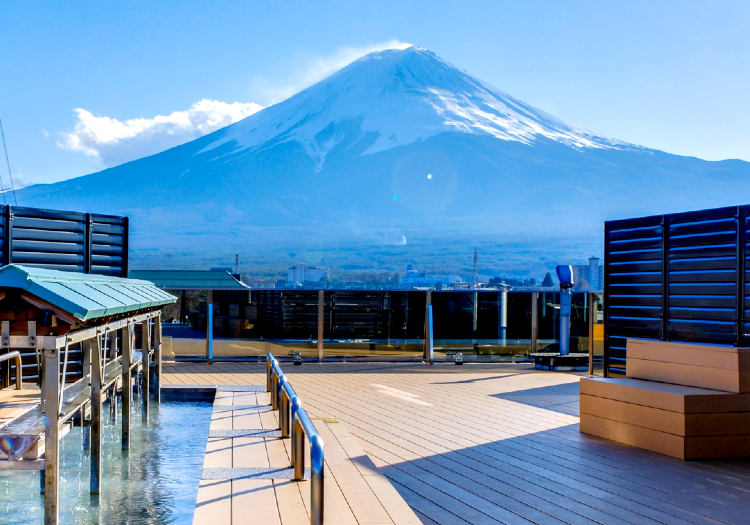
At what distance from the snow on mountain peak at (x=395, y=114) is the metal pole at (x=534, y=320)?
69430 mm

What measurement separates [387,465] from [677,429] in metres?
1.95

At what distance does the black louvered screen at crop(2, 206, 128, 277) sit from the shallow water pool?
169 cm

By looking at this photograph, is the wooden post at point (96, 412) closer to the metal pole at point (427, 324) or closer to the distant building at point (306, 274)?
the metal pole at point (427, 324)

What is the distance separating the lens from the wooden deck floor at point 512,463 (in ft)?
12.8

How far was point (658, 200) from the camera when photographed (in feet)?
275

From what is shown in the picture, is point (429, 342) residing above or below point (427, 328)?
below

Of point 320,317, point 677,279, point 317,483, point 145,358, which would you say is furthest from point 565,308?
point 317,483

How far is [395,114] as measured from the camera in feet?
280

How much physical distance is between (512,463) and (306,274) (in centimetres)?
6283

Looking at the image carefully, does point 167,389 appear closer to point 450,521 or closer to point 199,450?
point 199,450

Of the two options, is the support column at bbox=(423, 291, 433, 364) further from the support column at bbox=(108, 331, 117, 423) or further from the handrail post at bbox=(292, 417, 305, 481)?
the handrail post at bbox=(292, 417, 305, 481)

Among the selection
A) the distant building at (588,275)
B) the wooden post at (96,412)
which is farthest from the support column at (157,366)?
the distant building at (588,275)

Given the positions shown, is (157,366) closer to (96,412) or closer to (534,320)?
(96,412)

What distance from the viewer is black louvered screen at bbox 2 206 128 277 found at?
718 cm
